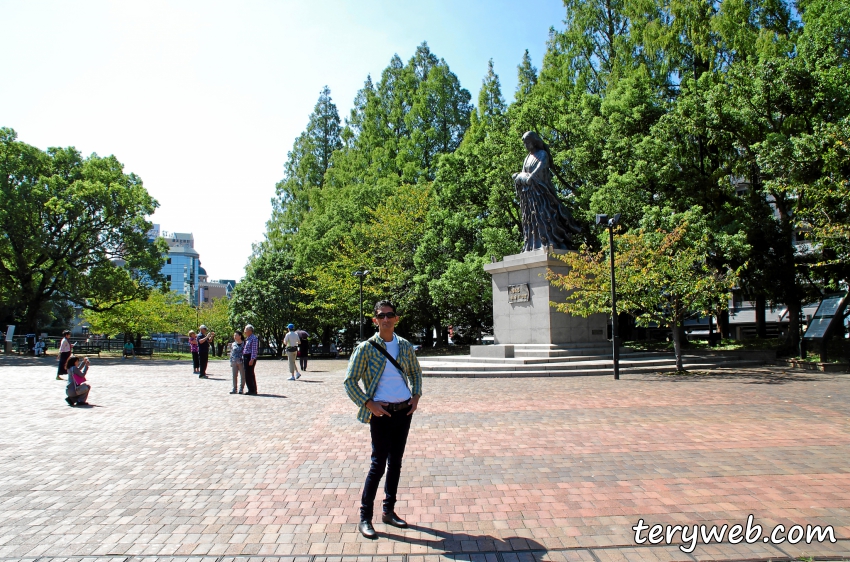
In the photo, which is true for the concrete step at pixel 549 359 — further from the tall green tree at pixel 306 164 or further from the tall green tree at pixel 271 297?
the tall green tree at pixel 306 164

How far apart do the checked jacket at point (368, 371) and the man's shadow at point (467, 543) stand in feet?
3.01

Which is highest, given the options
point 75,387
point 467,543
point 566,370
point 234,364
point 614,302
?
point 614,302

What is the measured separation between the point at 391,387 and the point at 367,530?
39.4 inches

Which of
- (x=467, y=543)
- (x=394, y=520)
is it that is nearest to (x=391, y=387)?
(x=394, y=520)

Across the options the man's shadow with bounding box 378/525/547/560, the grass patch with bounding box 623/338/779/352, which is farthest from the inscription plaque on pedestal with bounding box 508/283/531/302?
the man's shadow with bounding box 378/525/547/560

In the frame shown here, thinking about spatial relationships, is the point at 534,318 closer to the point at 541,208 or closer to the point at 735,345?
the point at 541,208

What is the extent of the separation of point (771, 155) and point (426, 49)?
1280 inches

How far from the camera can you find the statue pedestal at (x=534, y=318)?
62.5 feet

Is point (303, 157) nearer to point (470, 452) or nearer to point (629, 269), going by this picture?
point (629, 269)

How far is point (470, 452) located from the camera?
668 cm

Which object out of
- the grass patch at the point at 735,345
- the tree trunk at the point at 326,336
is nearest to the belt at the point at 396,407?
the grass patch at the point at 735,345

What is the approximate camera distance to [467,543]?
159 inches

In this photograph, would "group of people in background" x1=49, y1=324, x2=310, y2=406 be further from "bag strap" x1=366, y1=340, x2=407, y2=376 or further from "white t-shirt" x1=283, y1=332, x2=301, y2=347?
"bag strap" x1=366, y1=340, x2=407, y2=376

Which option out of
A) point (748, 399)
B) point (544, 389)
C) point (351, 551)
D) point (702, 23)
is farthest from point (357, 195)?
point (351, 551)
